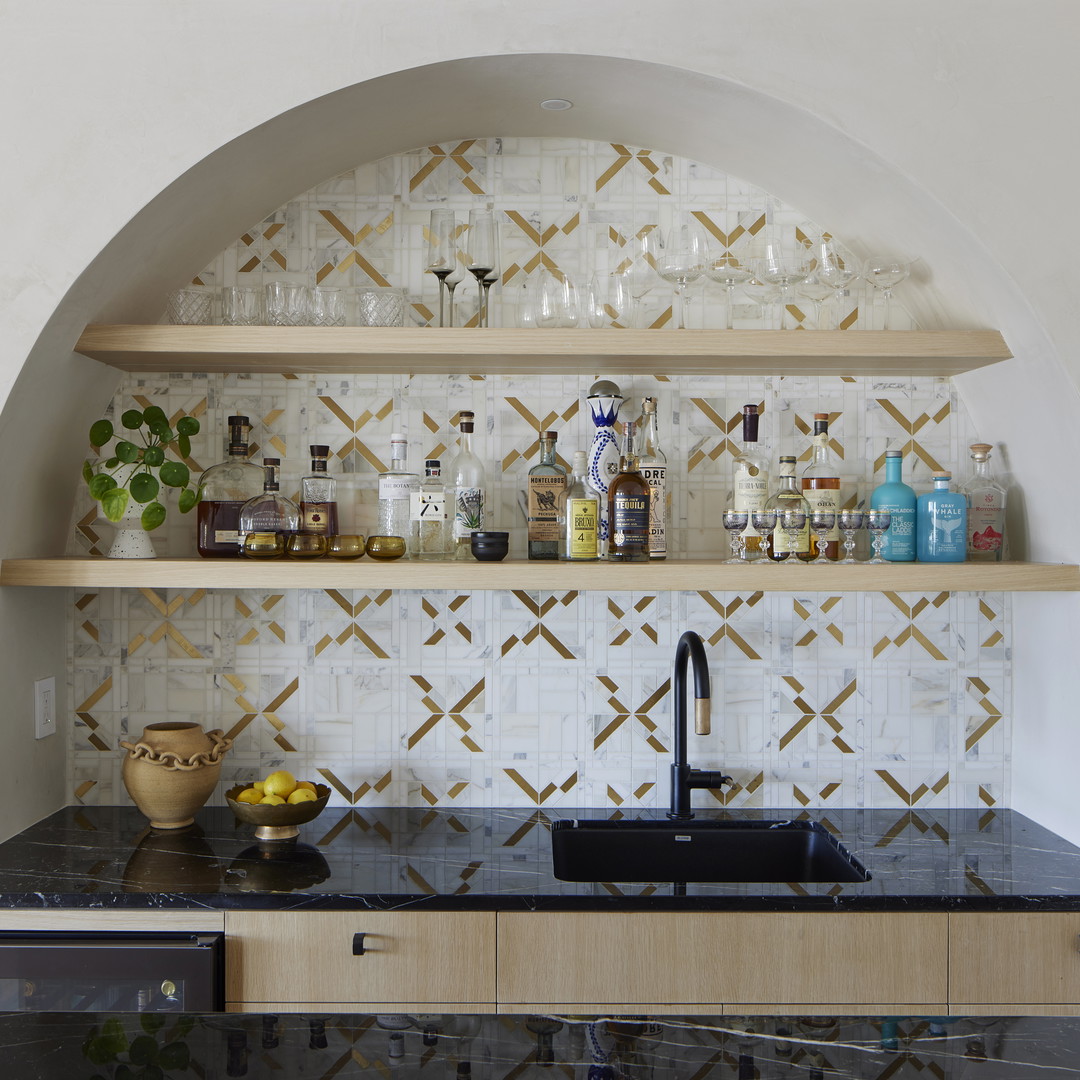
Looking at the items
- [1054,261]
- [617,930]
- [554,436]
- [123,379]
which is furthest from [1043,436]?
[123,379]

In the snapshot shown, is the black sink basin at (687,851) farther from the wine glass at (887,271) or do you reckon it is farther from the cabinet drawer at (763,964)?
the wine glass at (887,271)

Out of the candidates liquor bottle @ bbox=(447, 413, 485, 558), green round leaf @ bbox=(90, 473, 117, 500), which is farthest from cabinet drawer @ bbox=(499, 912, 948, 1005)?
green round leaf @ bbox=(90, 473, 117, 500)

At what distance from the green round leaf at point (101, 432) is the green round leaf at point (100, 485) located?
10 cm

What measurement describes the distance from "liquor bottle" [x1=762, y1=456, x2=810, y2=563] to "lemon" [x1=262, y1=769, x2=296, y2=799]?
1.14 m

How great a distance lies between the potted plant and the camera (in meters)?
2.07

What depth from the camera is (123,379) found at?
2.30 metres

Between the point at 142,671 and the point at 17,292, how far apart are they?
0.91 meters

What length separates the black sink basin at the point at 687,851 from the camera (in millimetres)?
2178

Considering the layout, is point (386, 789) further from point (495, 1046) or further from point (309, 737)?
point (495, 1046)

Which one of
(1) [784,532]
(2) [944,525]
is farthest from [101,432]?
(2) [944,525]

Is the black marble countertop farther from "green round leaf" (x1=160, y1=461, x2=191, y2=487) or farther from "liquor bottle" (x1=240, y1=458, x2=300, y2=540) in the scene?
"green round leaf" (x1=160, y1=461, x2=191, y2=487)

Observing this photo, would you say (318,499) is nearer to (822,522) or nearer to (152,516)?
(152,516)

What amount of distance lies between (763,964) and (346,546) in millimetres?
1175

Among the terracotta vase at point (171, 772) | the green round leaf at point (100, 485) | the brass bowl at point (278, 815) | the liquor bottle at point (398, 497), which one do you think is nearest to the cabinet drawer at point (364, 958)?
the brass bowl at point (278, 815)
